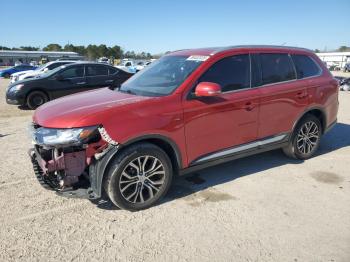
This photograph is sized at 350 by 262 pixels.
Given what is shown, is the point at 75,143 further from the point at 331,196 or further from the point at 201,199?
the point at 331,196

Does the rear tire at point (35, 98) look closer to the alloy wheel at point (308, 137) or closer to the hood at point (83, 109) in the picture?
the hood at point (83, 109)

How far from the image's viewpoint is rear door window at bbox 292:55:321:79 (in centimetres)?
524

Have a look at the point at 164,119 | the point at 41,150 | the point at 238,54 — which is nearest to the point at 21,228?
the point at 41,150

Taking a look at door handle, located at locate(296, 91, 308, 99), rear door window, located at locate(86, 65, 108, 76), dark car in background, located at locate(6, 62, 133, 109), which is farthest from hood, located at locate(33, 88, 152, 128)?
rear door window, located at locate(86, 65, 108, 76)

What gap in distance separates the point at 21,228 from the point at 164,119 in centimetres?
191

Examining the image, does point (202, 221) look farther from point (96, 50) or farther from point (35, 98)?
point (96, 50)

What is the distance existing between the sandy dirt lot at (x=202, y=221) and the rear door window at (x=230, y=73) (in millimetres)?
1350

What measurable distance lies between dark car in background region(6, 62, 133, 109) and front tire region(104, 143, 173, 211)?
7.20 meters

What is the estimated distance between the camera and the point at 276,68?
4938mm

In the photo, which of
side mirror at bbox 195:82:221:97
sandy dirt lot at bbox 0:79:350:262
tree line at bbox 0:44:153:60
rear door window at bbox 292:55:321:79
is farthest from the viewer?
tree line at bbox 0:44:153:60

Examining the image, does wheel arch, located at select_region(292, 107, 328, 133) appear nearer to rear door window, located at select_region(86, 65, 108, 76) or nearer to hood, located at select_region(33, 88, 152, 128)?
hood, located at select_region(33, 88, 152, 128)

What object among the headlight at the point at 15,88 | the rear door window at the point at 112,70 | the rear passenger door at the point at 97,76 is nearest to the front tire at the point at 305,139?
the rear passenger door at the point at 97,76

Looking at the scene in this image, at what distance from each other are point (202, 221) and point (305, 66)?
3280 mm

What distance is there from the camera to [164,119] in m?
3.73
